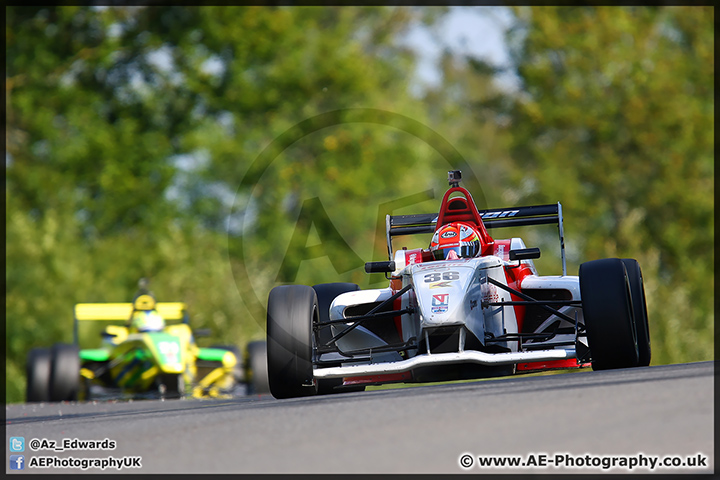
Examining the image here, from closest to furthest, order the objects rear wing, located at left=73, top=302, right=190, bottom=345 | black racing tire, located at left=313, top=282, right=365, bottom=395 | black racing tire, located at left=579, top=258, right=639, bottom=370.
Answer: black racing tire, located at left=579, top=258, right=639, bottom=370 < black racing tire, located at left=313, top=282, right=365, bottom=395 < rear wing, located at left=73, top=302, right=190, bottom=345

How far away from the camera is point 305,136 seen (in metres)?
35.7

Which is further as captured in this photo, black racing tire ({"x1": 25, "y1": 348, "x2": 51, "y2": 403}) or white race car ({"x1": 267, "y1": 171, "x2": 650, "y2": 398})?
black racing tire ({"x1": 25, "y1": 348, "x2": 51, "y2": 403})

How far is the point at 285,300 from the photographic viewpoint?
8.62m

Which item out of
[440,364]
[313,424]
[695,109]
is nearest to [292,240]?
[695,109]

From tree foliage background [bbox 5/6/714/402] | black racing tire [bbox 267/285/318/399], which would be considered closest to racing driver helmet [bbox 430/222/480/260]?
black racing tire [bbox 267/285/318/399]

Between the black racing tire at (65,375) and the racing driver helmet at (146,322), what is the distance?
1096 millimetres

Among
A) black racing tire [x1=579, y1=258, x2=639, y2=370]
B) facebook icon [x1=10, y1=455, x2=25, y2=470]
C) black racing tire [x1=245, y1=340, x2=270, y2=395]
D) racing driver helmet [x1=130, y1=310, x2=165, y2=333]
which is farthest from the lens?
racing driver helmet [x1=130, y1=310, x2=165, y2=333]

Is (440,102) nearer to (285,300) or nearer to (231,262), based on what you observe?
(231,262)

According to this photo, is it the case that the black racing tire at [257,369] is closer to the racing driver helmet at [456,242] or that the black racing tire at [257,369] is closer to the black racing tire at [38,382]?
the black racing tire at [38,382]

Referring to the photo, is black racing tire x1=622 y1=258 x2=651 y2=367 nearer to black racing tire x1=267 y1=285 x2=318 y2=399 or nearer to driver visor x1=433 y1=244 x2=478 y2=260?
driver visor x1=433 y1=244 x2=478 y2=260

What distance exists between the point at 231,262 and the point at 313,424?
82.0 ft

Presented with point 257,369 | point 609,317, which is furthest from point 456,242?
point 257,369

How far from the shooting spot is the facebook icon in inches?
234

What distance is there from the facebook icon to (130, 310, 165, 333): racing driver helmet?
34.5ft
